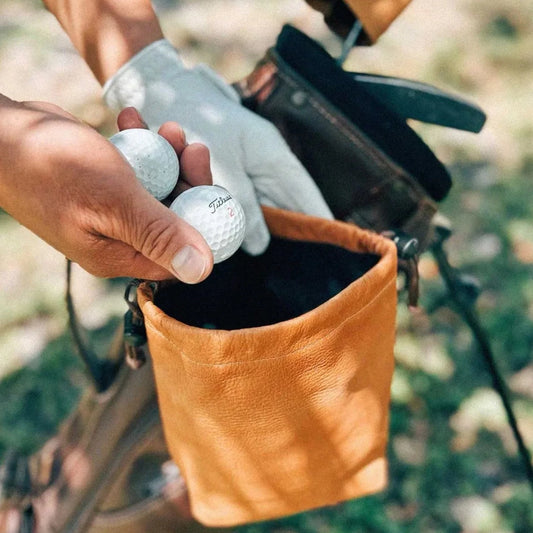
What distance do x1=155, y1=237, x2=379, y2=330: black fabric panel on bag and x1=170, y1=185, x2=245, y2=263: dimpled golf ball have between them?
130mm

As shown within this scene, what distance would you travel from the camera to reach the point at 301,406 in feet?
3.20

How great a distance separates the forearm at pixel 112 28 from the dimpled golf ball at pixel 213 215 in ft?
1.21

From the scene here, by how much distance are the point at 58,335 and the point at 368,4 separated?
161 cm

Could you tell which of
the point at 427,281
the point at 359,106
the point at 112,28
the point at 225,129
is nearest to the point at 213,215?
the point at 225,129

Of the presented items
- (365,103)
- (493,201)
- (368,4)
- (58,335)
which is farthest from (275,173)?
(493,201)

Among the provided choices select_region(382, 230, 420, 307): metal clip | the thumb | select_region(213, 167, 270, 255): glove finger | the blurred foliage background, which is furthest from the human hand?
the blurred foliage background

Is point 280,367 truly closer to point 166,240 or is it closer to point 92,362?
point 166,240

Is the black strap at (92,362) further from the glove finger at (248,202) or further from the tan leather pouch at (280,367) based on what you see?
the glove finger at (248,202)

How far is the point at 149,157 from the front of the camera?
0.89 m

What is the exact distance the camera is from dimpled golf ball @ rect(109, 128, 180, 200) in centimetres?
89

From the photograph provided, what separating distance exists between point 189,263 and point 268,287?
0.99 feet

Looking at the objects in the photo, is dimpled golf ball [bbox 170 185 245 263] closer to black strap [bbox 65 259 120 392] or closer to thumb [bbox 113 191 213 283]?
thumb [bbox 113 191 213 283]

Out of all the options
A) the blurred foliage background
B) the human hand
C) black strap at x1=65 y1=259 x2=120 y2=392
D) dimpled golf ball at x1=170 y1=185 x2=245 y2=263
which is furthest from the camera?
the blurred foliage background

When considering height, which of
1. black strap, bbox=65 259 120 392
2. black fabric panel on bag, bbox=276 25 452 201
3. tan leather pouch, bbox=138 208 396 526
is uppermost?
black fabric panel on bag, bbox=276 25 452 201
